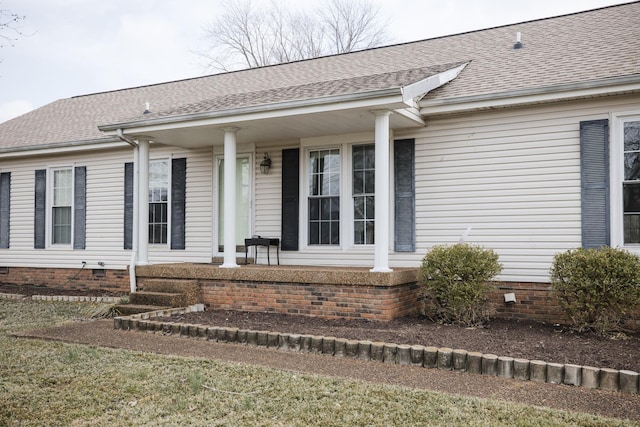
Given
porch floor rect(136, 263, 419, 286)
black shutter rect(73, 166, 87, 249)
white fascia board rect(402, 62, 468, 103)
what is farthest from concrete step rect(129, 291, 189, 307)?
white fascia board rect(402, 62, 468, 103)

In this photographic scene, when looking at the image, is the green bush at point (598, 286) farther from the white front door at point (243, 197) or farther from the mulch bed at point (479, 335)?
the white front door at point (243, 197)

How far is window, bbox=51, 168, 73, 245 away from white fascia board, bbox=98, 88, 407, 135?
150 inches

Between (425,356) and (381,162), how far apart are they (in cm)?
317

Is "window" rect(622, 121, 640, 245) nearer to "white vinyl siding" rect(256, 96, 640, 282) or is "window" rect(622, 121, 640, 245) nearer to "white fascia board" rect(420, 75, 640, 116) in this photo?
"white vinyl siding" rect(256, 96, 640, 282)

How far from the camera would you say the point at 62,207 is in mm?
13453

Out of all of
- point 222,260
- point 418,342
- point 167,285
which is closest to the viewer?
point 418,342

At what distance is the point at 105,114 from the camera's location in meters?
14.4

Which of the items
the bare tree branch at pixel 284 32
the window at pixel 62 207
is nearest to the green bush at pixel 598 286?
the window at pixel 62 207

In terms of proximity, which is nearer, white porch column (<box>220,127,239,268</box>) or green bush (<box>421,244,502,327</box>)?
green bush (<box>421,244,502,327</box>)

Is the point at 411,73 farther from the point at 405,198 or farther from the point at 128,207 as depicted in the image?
the point at 128,207

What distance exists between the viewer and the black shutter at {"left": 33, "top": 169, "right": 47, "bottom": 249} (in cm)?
1348

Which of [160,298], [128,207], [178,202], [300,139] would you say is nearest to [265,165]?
[300,139]

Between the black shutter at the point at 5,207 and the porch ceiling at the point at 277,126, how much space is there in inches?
228

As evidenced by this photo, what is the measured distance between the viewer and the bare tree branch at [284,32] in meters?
28.5
